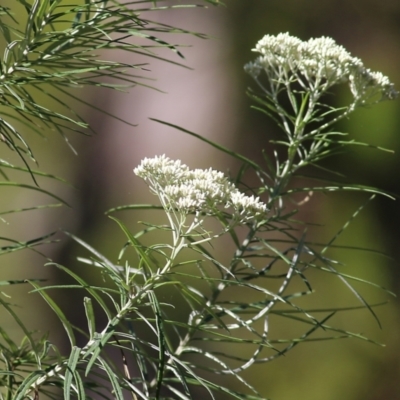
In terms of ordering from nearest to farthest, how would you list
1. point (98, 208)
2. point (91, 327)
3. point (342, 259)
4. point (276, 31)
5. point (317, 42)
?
point (91, 327) → point (317, 42) → point (342, 259) → point (276, 31) → point (98, 208)

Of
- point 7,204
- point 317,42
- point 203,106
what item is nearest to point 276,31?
point 203,106

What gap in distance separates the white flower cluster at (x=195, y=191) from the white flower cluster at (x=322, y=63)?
0.40 ft

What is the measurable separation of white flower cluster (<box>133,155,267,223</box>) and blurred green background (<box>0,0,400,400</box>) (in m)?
1.05

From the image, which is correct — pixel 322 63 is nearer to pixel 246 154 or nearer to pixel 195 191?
pixel 195 191

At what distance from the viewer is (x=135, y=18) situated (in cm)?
39

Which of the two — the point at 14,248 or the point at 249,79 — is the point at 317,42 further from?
the point at 249,79

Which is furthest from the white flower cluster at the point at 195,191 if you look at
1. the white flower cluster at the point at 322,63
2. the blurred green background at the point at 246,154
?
the blurred green background at the point at 246,154

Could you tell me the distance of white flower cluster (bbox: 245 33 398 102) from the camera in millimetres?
448

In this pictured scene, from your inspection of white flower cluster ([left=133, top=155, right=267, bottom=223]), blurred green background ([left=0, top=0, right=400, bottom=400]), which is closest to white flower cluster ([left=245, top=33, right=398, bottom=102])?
white flower cluster ([left=133, top=155, right=267, bottom=223])

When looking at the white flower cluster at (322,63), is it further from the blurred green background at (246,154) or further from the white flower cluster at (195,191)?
the blurred green background at (246,154)

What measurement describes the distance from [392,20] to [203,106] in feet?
1.76

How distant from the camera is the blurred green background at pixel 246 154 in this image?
146cm

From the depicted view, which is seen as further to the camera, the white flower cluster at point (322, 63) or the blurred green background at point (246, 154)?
the blurred green background at point (246, 154)

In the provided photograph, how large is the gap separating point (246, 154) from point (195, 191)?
1.24 meters
